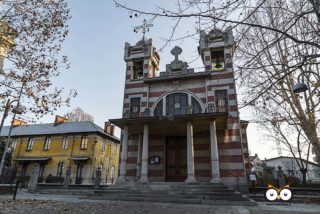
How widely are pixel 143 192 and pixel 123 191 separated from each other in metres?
1.23

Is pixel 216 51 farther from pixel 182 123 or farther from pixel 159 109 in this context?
pixel 182 123

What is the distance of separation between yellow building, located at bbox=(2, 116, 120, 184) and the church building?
13.9 meters

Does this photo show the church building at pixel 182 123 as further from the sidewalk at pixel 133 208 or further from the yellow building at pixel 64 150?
the yellow building at pixel 64 150

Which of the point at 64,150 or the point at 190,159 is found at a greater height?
the point at 64,150

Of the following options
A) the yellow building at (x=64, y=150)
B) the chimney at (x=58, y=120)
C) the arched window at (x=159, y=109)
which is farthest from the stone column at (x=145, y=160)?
the chimney at (x=58, y=120)

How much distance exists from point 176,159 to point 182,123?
10.9 feet

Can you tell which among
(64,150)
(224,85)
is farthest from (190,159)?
(64,150)

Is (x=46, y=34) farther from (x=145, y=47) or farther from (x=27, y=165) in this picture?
(x=27, y=165)

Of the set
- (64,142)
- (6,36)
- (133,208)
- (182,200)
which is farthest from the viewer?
(64,142)

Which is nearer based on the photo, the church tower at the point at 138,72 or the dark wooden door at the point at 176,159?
the dark wooden door at the point at 176,159

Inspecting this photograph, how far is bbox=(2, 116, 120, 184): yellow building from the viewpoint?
2906cm

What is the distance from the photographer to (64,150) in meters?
30.2

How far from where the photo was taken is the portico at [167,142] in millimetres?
14125

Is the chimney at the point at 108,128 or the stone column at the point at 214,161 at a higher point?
the chimney at the point at 108,128
